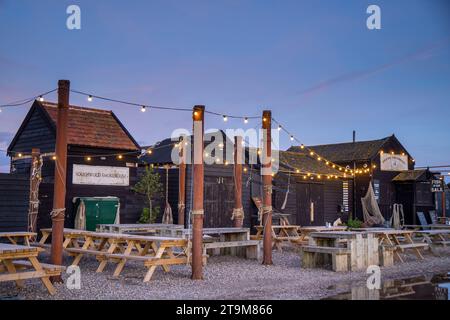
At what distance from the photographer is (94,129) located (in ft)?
60.8

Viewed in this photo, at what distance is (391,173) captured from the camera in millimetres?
31172

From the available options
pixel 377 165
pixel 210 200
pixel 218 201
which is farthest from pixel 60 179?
pixel 377 165

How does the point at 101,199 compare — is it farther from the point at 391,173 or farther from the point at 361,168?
the point at 391,173

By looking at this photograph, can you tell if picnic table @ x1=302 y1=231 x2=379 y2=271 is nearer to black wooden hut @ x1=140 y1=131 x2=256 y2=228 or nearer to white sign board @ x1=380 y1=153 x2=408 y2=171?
black wooden hut @ x1=140 y1=131 x2=256 y2=228

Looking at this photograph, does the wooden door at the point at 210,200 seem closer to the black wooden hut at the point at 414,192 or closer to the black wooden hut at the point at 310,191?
the black wooden hut at the point at 310,191

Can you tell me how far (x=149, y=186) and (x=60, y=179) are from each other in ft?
32.2

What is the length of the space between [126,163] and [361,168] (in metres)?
16.4

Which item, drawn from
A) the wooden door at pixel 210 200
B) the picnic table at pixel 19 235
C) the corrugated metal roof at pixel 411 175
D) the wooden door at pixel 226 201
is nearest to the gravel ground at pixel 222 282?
the picnic table at pixel 19 235

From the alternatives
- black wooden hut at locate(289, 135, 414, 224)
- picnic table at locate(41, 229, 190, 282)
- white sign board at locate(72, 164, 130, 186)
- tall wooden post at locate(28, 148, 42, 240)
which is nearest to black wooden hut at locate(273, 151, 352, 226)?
black wooden hut at locate(289, 135, 414, 224)

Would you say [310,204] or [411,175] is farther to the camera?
[411,175]

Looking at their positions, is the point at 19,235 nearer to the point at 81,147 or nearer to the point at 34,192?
Result: the point at 34,192

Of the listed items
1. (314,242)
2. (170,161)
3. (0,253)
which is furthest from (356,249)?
(170,161)

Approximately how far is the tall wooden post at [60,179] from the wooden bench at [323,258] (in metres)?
6.24

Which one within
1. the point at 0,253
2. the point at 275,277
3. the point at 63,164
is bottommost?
the point at 275,277
